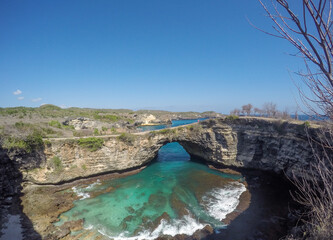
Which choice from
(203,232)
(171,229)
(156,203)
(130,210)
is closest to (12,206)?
(130,210)

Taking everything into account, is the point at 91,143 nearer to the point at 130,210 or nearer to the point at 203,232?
the point at 130,210

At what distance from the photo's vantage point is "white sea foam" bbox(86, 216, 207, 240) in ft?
33.3

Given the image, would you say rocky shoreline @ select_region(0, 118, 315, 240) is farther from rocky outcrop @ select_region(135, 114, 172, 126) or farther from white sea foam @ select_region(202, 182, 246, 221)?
rocky outcrop @ select_region(135, 114, 172, 126)

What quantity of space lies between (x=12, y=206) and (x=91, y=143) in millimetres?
7945

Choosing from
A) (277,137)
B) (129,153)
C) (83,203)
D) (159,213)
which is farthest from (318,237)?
(129,153)

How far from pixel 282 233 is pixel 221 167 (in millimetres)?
11479

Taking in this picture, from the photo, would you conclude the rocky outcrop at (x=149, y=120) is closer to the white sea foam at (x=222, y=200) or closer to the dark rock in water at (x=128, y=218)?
the white sea foam at (x=222, y=200)

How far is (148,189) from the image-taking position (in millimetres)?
16328

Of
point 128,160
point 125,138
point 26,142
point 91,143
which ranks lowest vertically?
point 128,160

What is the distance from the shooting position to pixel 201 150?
23.9 metres

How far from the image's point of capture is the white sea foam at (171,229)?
10141 millimetres

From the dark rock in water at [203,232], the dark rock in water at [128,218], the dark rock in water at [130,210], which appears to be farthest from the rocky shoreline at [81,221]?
the dark rock in water at [130,210]

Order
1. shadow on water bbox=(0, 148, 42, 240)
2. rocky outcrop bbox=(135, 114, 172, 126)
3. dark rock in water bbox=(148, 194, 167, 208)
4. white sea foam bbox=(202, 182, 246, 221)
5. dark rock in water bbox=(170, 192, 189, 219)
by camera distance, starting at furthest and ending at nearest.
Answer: rocky outcrop bbox=(135, 114, 172, 126) < dark rock in water bbox=(148, 194, 167, 208) < white sea foam bbox=(202, 182, 246, 221) < dark rock in water bbox=(170, 192, 189, 219) < shadow on water bbox=(0, 148, 42, 240)

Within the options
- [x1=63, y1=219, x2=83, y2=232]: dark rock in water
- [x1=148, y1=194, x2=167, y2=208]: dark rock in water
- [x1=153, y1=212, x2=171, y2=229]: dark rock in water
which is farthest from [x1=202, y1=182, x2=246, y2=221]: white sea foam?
[x1=63, y1=219, x2=83, y2=232]: dark rock in water
